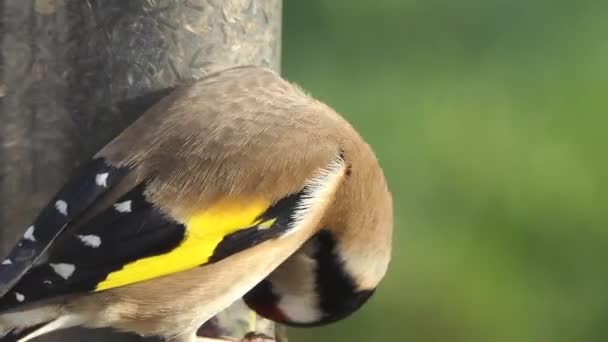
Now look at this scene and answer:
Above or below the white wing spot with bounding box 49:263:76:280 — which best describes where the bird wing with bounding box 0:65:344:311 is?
above

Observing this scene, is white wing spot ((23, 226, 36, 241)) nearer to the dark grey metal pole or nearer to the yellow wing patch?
the yellow wing patch

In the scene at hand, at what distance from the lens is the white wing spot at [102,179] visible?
3.81 m

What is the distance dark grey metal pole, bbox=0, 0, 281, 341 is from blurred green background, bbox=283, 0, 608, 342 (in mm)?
2070

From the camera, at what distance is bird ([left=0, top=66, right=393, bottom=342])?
376 cm

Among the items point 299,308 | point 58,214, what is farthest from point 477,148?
point 58,214

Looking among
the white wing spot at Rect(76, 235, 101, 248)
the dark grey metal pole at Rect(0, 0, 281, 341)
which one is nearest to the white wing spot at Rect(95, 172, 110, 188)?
the white wing spot at Rect(76, 235, 101, 248)

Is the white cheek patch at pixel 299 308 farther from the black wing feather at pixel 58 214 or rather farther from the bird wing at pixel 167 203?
the black wing feather at pixel 58 214

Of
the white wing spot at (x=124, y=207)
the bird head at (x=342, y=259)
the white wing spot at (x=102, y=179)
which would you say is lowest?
the bird head at (x=342, y=259)

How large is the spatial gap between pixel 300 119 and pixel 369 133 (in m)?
2.66

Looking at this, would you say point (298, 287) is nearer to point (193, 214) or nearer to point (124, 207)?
point (193, 214)

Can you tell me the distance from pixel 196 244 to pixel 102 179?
0.25 m

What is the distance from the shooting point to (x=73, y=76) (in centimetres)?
409

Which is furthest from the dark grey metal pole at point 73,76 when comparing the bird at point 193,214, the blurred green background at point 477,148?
the blurred green background at point 477,148

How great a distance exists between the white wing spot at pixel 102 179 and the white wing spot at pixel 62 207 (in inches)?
3.4
